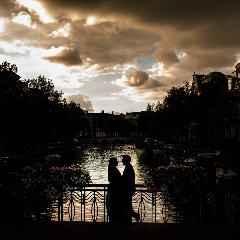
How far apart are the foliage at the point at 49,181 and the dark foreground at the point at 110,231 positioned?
4.45 feet

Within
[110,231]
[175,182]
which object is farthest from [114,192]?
[175,182]

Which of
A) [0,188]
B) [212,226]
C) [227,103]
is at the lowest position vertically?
[212,226]

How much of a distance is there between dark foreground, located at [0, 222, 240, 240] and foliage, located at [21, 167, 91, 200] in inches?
53.4

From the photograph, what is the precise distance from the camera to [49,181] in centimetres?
1577

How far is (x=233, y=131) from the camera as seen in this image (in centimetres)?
8519

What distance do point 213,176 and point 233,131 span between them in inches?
2737

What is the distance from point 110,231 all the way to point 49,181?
13.0 feet

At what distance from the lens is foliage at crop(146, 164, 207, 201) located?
16500 mm

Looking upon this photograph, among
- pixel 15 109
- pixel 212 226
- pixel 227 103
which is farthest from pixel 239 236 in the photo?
pixel 15 109

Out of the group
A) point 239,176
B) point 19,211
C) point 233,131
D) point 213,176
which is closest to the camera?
point 19,211

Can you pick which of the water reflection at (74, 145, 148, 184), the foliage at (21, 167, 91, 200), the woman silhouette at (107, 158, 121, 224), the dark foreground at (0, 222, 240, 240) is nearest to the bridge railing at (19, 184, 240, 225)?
the foliage at (21, 167, 91, 200)

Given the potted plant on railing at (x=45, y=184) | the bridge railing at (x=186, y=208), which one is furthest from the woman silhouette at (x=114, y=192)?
the potted plant on railing at (x=45, y=184)

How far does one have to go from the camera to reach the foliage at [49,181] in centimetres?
1530

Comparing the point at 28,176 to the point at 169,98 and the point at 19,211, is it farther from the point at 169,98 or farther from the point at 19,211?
the point at 169,98
